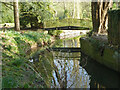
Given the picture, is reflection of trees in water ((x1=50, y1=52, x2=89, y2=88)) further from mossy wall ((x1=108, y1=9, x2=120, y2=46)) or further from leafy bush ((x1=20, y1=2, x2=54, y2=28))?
leafy bush ((x1=20, y1=2, x2=54, y2=28))

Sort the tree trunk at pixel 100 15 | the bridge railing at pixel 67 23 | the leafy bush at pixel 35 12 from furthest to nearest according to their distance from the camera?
the bridge railing at pixel 67 23
the leafy bush at pixel 35 12
the tree trunk at pixel 100 15

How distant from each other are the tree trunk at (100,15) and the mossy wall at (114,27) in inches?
141

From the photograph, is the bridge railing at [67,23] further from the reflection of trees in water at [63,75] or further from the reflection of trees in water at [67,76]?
the reflection of trees in water at [67,76]

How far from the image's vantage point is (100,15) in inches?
468

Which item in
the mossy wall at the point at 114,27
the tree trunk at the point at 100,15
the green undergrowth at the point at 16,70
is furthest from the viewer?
the tree trunk at the point at 100,15

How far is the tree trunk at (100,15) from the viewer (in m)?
11.7

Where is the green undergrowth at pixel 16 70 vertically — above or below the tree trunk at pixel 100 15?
below

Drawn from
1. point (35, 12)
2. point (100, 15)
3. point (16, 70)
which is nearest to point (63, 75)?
point (16, 70)

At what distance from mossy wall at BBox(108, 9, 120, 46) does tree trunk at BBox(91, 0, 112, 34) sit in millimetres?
3572

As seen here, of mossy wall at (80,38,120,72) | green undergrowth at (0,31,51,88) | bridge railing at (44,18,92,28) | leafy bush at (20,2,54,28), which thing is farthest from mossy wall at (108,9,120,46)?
bridge railing at (44,18,92,28)

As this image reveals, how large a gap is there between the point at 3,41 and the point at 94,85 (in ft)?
20.2

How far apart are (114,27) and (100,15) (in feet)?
13.1

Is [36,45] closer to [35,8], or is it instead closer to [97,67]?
[35,8]

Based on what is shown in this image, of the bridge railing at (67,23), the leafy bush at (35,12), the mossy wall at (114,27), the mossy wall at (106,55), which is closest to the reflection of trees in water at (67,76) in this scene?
the mossy wall at (106,55)
